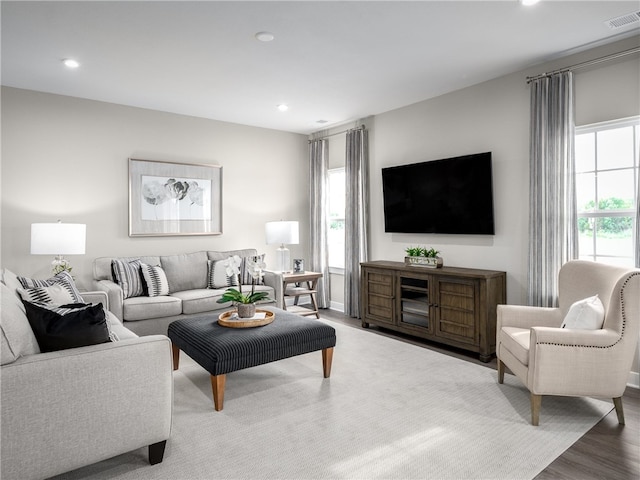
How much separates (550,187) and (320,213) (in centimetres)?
320

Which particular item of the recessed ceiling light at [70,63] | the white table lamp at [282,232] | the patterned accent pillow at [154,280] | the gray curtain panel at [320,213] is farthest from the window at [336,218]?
the recessed ceiling light at [70,63]

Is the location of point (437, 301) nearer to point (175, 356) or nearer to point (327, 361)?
point (327, 361)

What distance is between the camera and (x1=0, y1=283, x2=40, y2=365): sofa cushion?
5.65 ft

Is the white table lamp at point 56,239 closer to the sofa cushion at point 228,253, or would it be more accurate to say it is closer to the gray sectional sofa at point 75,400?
the sofa cushion at point 228,253

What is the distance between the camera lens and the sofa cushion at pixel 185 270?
15.5ft

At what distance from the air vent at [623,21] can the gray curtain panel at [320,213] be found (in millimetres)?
3665

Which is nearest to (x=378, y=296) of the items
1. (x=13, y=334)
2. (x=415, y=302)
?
(x=415, y=302)

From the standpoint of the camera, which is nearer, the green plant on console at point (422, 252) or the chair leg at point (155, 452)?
the chair leg at point (155, 452)

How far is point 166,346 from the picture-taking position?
211 cm

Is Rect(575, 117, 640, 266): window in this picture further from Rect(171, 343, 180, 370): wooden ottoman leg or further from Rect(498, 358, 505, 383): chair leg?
Rect(171, 343, 180, 370): wooden ottoman leg

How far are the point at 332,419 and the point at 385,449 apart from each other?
443 mm

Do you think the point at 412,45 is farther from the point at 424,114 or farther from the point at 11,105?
the point at 11,105

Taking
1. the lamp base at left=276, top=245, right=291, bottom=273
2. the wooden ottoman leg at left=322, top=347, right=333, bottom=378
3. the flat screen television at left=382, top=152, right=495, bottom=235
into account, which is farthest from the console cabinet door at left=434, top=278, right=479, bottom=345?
the lamp base at left=276, top=245, right=291, bottom=273

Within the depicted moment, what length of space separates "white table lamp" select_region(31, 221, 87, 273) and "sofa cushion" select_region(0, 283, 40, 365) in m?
2.05
